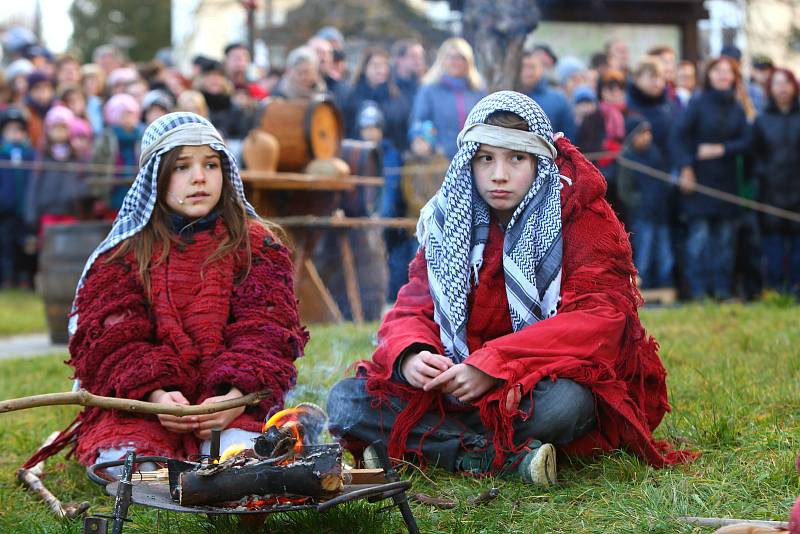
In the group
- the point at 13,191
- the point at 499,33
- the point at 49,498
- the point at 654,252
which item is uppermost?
the point at 499,33

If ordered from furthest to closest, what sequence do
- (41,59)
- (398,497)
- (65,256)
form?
(41,59) < (65,256) < (398,497)

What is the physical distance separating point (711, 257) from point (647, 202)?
31.5 inches

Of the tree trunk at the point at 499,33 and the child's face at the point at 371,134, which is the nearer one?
the tree trunk at the point at 499,33

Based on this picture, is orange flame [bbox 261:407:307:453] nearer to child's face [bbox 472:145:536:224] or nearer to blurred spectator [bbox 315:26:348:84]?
child's face [bbox 472:145:536:224]

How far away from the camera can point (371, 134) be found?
35.5ft

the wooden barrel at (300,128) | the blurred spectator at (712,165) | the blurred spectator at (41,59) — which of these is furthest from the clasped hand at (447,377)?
the blurred spectator at (41,59)

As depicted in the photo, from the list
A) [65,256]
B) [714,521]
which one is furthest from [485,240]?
[65,256]

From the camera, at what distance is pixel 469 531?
11.2ft

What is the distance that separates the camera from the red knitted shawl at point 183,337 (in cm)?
412

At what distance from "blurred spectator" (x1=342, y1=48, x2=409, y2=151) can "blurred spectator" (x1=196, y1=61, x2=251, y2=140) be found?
1165mm

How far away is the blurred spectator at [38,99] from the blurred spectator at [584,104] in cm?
593

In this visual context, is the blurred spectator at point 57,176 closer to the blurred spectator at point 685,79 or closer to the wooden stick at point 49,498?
the blurred spectator at point 685,79

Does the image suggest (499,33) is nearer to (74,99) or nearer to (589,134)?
(589,134)

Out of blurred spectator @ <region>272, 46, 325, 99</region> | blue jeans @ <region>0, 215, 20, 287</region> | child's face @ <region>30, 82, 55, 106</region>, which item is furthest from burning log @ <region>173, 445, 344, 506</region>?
blue jeans @ <region>0, 215, 20, 287</region>
